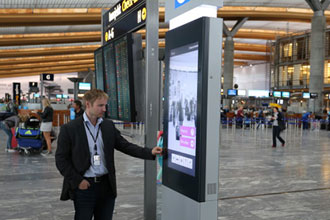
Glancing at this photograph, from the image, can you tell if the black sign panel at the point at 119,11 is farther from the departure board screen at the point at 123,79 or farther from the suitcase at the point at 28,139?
the suitcase at the point at 28,139

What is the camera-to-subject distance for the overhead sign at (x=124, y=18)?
14.9ft

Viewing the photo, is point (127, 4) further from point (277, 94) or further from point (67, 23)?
point (277, 94)

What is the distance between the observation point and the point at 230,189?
22.5 ft

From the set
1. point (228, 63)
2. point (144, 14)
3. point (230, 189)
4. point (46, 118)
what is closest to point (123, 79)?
point (144, 14)

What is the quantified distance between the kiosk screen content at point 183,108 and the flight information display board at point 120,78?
111 cm

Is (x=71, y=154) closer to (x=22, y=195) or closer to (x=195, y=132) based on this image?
(x=195, y=132)

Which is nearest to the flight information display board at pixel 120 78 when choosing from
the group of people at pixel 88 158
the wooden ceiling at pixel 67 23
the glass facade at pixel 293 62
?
the group of people at pixel 88 158

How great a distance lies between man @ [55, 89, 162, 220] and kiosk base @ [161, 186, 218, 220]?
0.70 meters

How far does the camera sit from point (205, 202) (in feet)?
10.2

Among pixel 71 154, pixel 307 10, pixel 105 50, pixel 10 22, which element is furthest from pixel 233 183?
pixel 307 10

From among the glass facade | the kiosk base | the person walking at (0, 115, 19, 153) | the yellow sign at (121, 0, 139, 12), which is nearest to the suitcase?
the person walking at (0, 115, 19, 153)

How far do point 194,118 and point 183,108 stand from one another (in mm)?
243

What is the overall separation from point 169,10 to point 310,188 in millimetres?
4939

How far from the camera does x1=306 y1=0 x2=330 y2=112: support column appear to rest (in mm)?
27469
